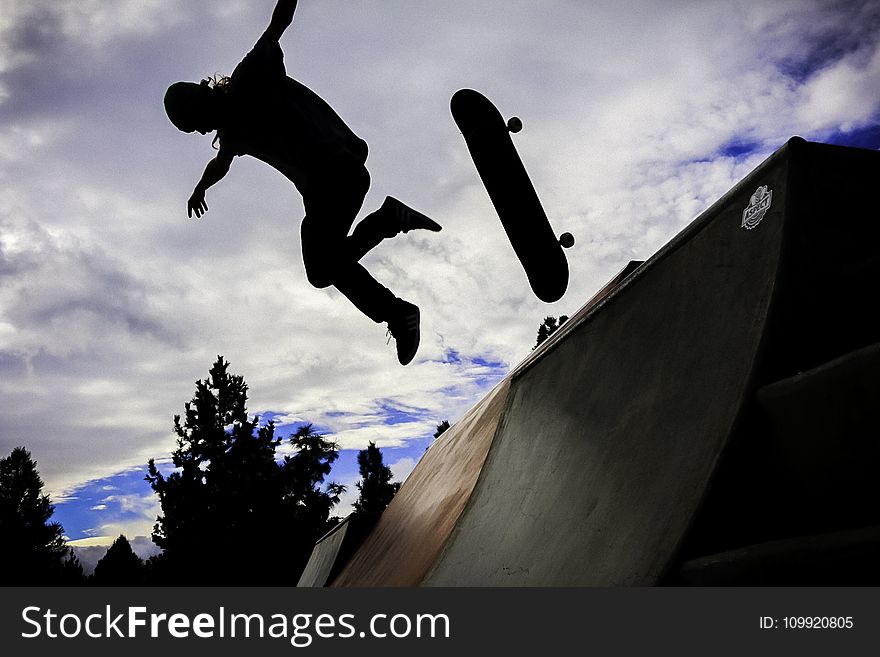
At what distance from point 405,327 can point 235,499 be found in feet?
102

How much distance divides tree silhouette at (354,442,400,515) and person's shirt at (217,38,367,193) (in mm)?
31990

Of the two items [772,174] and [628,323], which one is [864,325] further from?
[628,323]

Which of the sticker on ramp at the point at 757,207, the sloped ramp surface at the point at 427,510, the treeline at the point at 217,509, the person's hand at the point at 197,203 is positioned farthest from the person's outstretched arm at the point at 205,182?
the treeline at the point at 217,509

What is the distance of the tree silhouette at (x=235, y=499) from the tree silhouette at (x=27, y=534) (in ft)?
13.8

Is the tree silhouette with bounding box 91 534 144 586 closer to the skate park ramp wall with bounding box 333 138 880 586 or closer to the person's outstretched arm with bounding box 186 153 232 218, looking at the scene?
the person's outstretched arm with bounding box 186 153 232 218

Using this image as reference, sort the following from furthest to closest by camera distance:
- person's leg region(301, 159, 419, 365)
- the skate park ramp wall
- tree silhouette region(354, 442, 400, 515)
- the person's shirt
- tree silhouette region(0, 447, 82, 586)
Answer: tree silhouette region(354, 442, 400, 515), tree silhouette region(0, 447, 82, 586), person's leg region(301, 159, 419, 365), the person's shirt, the skate park ramp wall

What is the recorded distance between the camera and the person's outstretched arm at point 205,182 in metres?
3.96

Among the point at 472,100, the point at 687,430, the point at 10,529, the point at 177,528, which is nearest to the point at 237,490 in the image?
the point at 177,528

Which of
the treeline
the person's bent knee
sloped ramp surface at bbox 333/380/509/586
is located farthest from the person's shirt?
the treeline

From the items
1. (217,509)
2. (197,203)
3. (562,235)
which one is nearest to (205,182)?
(197,203)

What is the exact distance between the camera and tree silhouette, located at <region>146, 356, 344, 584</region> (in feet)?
98.9

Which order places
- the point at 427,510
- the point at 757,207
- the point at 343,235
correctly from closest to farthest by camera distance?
1. the point at 757,207
2. the point at 343,235
3. the point at 427,510

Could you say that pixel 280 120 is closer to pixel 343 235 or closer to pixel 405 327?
pixel 343 235

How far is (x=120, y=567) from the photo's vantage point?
103 ft
